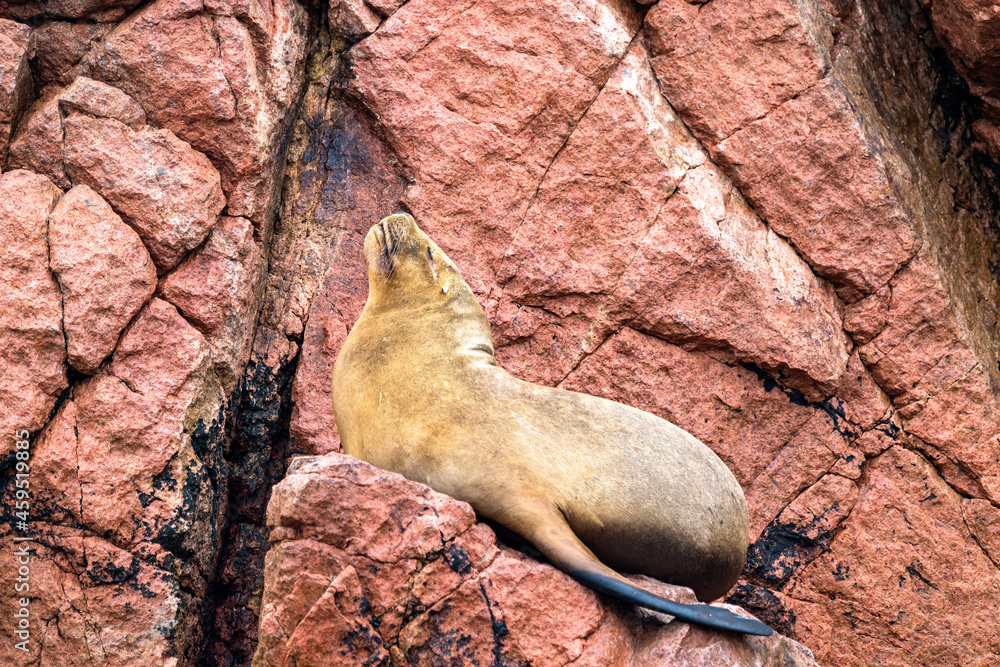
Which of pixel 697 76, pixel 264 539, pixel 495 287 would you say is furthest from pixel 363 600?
pixel 697 76

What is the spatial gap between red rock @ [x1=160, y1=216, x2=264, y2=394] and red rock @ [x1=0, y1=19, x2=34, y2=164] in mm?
942

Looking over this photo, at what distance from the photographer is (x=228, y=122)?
14.1 ft

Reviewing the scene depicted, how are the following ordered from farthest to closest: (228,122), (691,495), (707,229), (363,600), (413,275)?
(707,229)
(228,122)
(413,275)
(691,495)
(363,600)

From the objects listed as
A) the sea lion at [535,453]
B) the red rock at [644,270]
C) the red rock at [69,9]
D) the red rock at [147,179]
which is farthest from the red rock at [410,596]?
the red rock at [69,9]

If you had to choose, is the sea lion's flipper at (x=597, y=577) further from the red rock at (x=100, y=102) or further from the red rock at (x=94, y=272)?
the red rock at (x=100, y=102)

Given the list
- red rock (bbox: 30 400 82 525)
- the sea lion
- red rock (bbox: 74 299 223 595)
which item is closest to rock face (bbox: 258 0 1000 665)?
red rock (bbox: 74 299 223 595)

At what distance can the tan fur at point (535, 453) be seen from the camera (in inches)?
129

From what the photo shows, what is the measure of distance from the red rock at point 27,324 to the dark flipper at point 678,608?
2356 millimetres

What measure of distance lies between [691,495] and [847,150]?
228cm

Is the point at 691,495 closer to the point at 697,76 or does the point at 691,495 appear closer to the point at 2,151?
the point at 697,76

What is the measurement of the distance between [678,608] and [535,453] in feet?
2.53

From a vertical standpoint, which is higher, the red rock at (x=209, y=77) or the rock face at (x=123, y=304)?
the red rock at (x=209, y=77)

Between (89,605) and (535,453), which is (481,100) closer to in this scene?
(535,453)

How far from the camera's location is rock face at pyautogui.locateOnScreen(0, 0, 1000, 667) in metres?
3.93
